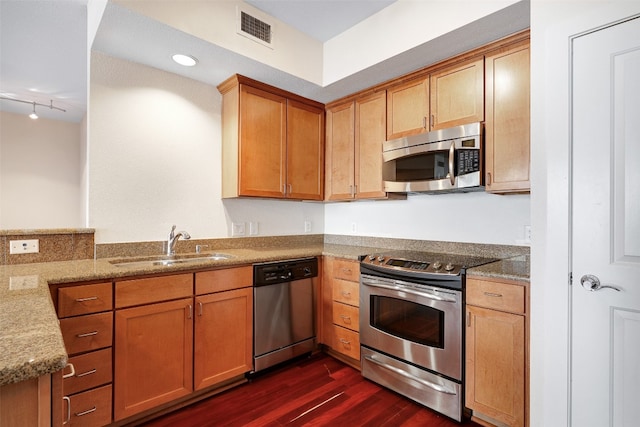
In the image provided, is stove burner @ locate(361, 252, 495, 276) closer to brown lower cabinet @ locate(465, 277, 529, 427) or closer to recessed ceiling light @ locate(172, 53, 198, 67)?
brown lower cabinet @ locate(465, 277, 529, 427)

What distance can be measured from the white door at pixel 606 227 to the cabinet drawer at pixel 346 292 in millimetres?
1352

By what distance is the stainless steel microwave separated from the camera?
2.12m

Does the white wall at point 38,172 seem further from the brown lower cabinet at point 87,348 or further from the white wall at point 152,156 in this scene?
the brown lower cabinet at point 87,348

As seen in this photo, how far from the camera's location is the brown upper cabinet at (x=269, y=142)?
2650 mm

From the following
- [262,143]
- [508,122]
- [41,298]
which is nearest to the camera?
[41,298]

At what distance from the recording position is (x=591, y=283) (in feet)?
4.72

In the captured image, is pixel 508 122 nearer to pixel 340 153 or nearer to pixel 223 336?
pixel 340 153

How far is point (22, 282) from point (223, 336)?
3.69 ft

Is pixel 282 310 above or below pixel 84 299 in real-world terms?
below

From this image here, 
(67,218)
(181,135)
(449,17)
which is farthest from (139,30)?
(67,218)

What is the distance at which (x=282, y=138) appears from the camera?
2.89 m

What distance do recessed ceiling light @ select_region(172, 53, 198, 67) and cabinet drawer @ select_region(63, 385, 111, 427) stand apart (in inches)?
82.4

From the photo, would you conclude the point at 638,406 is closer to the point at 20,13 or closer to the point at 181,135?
the point at 181,135

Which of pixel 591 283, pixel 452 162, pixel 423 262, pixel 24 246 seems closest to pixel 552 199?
pixel 591 283
